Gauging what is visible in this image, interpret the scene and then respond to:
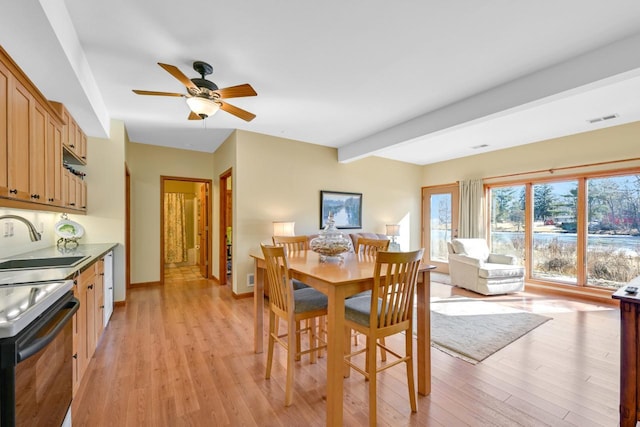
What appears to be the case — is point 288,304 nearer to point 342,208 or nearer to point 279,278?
point 279,278

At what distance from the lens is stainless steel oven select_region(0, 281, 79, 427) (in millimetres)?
870

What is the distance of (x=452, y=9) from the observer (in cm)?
184

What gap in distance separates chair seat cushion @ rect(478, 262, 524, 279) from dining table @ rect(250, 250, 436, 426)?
3.07 m

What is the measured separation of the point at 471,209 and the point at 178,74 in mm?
5748

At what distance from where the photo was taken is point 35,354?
1.02 meters

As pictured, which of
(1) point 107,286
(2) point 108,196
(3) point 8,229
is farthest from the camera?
(2) point 108,196

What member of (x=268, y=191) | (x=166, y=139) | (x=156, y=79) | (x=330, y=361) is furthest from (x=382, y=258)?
(x=166, y=139)

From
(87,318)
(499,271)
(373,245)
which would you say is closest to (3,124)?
(87,318)

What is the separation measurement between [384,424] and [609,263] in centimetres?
483

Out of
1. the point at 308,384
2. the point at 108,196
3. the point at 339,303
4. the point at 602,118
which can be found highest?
the point at 602,118

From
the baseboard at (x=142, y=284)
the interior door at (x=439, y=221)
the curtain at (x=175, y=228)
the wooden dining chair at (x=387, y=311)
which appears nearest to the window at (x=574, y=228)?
the interior door at (x=439, y=221)

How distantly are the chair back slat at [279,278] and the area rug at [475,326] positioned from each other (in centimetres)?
170

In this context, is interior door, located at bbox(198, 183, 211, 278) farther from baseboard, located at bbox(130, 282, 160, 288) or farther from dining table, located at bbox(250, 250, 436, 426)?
dining table, located at bbox(250, 250, 436, 426)

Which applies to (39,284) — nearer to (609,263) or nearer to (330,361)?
(330,361)
